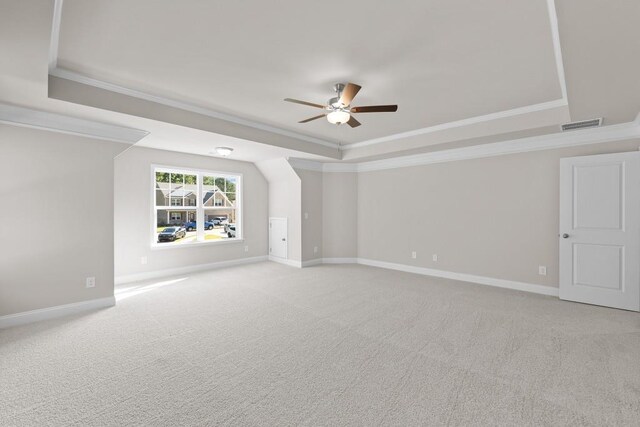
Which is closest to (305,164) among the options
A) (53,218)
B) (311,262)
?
(311,262)

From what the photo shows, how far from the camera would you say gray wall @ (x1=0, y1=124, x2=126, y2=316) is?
318 centimetres

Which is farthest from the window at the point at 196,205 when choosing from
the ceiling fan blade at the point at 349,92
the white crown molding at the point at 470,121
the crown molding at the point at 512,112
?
the ceiling fan blade at the point at 349,92

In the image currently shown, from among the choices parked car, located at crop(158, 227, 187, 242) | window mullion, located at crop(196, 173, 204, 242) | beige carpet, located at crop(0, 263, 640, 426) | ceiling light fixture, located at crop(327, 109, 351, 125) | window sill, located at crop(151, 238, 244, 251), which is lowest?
beige carpet, located at crop(0, 263, 640, 426)

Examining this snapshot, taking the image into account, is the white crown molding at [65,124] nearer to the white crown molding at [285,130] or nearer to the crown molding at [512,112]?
the white crown molding at [285,130]

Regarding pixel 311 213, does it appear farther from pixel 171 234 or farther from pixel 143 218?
pixel 143 218

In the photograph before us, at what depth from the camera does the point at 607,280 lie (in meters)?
3.76

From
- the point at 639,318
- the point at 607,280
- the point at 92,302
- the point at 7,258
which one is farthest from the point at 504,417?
the point at 7,258

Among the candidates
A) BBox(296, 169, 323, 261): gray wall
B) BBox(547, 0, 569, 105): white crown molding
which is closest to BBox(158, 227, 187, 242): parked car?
BBox(296, 169, 323, 261): gray wall

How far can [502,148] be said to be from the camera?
4.64 m

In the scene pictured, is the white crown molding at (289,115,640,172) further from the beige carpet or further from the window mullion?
the beige carpet

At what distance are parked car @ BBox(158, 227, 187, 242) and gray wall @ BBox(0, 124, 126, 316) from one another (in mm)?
1590

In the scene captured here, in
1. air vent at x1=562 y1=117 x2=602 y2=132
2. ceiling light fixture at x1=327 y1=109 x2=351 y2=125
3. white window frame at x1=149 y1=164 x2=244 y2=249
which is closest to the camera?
ceiling light fixture at x1=327 y1=109 x2=351 y2=125

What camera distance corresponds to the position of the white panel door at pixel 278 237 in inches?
260

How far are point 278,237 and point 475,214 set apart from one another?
4179 millimetres
